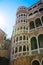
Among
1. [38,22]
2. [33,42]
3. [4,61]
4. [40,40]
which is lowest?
[4,61]

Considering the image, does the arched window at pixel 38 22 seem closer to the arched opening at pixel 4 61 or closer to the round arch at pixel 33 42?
the round arch at pixel 33 42

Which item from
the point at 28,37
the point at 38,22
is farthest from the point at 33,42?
the point at 38,22

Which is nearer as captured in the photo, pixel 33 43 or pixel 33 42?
pixel 33 43

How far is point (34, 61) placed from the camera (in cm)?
2725

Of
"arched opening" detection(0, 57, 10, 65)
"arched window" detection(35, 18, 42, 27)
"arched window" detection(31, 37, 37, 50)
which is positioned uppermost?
"arched window" detection(35, 18, 42, 27)

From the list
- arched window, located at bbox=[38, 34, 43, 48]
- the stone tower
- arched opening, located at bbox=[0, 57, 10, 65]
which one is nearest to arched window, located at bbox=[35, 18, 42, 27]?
the stone tower

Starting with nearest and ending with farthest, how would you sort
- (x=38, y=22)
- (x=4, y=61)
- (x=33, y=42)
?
(x=33, y=42)
(x=4, y=61)
(x=38, y=22)

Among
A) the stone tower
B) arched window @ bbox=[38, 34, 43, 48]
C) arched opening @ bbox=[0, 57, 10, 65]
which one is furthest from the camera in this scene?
arched opening @ bbox=[0, 57, 10, 65]

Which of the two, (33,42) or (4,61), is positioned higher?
(33,42)

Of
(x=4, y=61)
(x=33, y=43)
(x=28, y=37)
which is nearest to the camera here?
(x=33, y=43)

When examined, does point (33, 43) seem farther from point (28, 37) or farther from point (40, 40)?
point (28, 37)

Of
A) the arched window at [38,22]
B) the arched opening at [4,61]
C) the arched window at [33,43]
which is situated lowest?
the arched opening at [4,61]

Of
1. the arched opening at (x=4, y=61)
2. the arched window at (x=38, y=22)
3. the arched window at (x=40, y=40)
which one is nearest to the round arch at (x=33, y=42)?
the arched window at (x=40, y=40)

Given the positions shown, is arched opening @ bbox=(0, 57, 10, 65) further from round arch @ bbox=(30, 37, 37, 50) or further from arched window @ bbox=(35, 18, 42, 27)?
arched window @ bbox=(35, 18, 42, 27)
